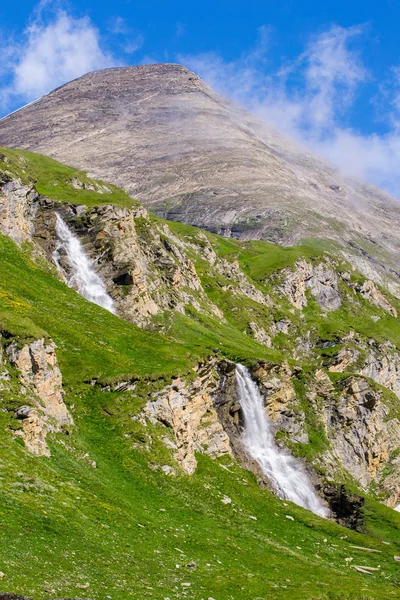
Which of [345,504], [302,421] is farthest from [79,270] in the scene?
[345,504]

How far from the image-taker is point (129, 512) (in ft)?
132

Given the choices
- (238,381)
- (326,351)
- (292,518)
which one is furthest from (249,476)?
(326,351)

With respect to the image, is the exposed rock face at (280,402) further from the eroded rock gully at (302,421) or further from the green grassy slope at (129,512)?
the green grassy slope at (129,512)

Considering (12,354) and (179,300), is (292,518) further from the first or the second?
(179,300)

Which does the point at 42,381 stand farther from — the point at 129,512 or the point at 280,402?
the point at 280,402

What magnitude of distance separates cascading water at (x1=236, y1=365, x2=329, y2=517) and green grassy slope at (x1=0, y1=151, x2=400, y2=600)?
7.76m

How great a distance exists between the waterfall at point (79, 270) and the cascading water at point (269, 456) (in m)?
29.6

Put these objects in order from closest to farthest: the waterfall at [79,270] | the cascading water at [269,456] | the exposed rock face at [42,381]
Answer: the exposed rock face at [42,381] → the cascading water at [269,456] → the waterfall at [79,270]

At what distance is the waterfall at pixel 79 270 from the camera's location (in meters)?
101

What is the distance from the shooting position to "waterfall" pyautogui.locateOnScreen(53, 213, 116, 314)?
3976 inches

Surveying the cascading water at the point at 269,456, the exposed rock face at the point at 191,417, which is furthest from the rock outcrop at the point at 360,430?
the exposed rock face at the point at 191,417

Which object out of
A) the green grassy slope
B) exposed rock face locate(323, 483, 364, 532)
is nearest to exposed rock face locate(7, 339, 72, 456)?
the green grassy slope

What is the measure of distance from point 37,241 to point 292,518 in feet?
220

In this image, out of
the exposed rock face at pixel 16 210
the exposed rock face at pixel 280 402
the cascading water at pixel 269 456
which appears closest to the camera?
the cascading water at pixel 269 456
